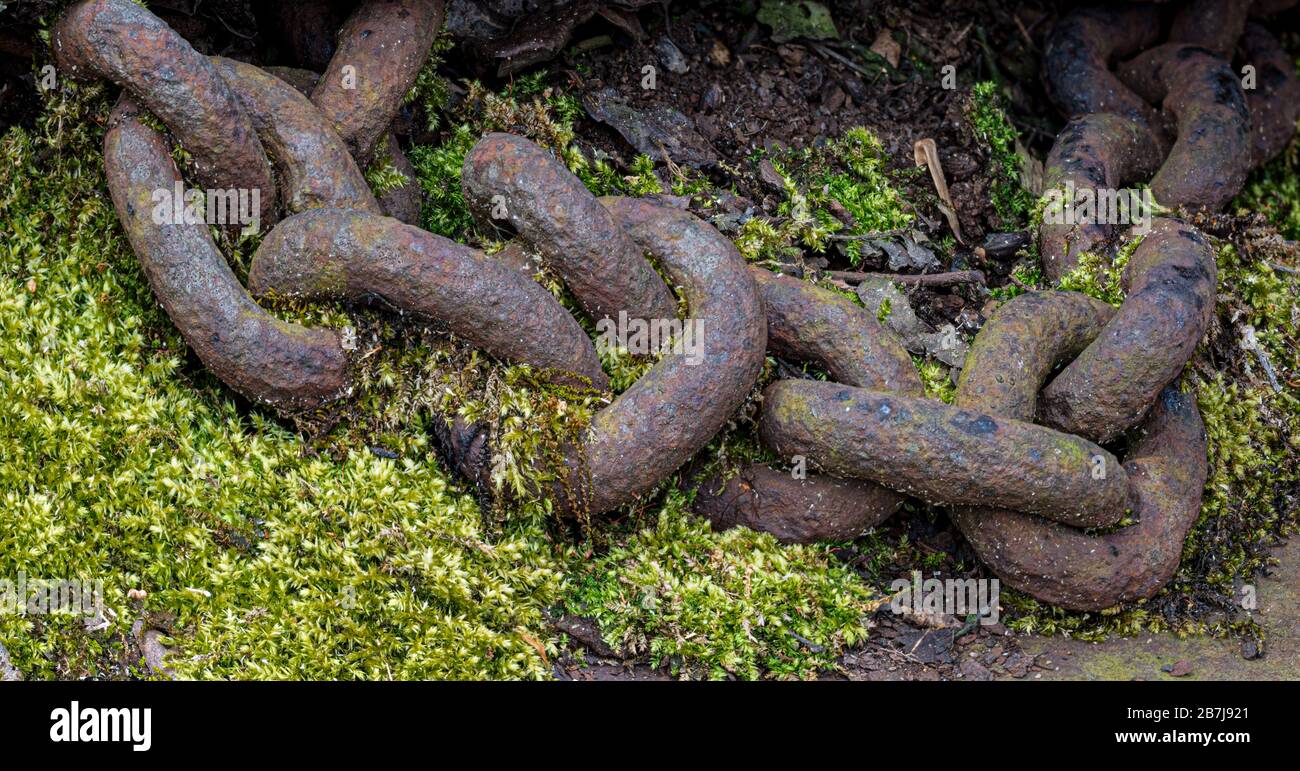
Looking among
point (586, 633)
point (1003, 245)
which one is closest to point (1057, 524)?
point (1003, 245)

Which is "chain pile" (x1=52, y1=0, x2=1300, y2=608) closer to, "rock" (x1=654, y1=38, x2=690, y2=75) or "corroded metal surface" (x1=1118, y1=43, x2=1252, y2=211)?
"corroded metal surface" (x1=1118, y1=43, x2=1252, y2=211)

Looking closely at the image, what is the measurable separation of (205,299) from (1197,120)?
3.55 meters

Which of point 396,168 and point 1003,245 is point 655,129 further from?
point 1003,245

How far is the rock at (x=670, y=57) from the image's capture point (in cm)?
441

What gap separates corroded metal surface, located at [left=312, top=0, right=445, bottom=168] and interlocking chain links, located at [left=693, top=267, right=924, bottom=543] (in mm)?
1269

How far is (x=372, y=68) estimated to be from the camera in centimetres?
373

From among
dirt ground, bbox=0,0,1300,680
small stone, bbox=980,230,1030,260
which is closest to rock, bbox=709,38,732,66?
dirt ground, bbox=0,0,1300,680

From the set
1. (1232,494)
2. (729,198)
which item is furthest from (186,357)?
(1232,494)

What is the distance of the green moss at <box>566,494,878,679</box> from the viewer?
3.27m

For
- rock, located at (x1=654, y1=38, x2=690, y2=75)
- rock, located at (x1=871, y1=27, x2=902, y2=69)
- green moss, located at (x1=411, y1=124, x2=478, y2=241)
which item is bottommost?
green moss, located at (x1=411, y1=124, x2=478, y2=241)

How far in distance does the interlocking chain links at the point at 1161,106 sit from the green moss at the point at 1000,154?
0.56 feet

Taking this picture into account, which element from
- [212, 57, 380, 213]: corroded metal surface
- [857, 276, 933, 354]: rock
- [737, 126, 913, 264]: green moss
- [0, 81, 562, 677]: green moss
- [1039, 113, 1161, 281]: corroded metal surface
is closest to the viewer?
[0, 81, 562, 677]: green moss

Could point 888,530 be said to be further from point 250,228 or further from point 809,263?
point 250,228

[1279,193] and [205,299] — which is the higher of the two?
[1279,193]
